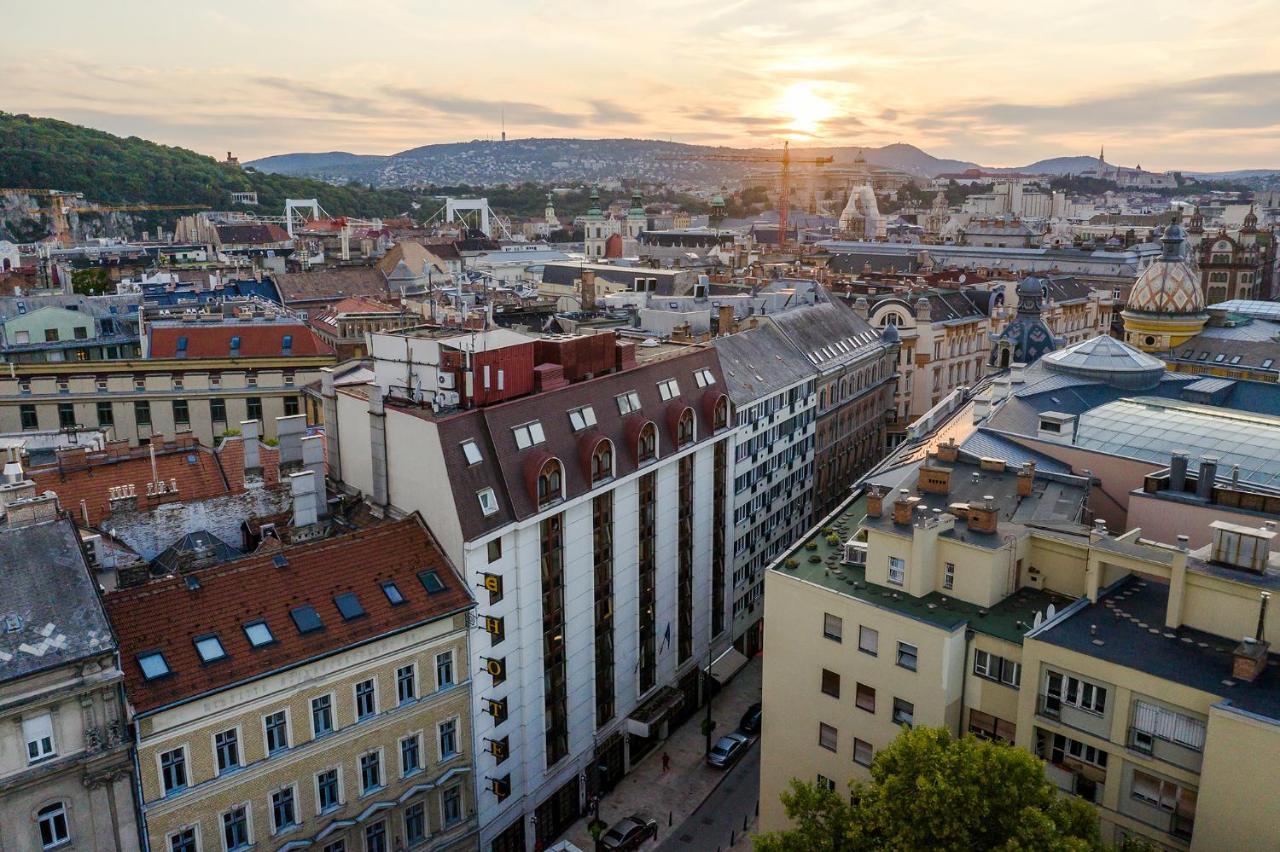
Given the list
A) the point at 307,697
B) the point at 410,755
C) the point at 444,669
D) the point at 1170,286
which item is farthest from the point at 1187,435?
the point at 1170,286

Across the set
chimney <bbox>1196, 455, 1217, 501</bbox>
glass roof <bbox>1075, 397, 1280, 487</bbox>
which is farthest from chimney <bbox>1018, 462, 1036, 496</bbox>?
chimney <bbox>1196, 455, 1217, 501</bbox>

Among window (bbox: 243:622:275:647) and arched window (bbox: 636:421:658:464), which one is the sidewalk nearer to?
arched window (bbox: 636:421:658:464)

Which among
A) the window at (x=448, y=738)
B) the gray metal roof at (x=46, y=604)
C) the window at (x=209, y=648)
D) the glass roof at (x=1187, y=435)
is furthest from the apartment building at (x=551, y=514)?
the glass roof at (x=1187, y=435)

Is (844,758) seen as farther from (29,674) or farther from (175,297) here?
(175,297)

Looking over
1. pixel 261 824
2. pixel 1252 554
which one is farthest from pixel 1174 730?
pixel 261 824

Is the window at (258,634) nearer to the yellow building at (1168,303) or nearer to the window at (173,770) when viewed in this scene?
the window at (173,770)
